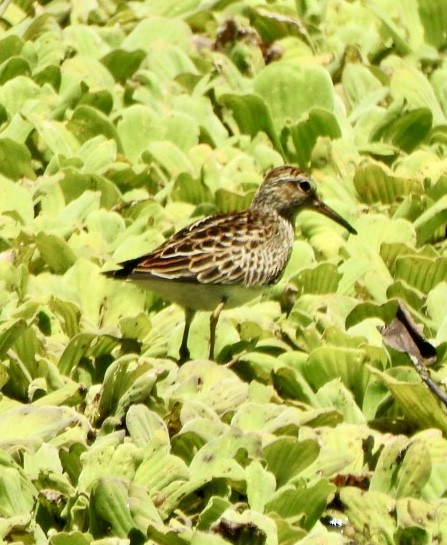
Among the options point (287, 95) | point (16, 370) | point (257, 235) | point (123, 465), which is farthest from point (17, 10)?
point (123, 465)

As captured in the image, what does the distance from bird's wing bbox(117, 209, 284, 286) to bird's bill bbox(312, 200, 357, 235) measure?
1.01 feet

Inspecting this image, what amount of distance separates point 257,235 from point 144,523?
2.29 m

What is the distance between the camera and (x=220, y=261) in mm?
6426

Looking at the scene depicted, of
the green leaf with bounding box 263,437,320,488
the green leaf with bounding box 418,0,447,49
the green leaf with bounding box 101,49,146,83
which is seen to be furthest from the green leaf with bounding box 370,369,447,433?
the green leaf with bounding box 418,0,447,49

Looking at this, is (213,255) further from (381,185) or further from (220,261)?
(381,185)

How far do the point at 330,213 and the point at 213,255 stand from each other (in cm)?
78

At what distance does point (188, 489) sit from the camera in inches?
189

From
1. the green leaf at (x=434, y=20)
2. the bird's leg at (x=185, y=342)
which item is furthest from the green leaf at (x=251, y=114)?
the bird's leg at (x=185, y=342)

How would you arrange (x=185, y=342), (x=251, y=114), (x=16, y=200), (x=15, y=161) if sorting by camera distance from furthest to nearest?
(x=251, y=114), (x=15, y=161), (x=16, y=200), (x=185, y=342)

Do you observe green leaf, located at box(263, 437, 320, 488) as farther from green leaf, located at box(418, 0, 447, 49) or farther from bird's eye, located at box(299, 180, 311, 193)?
green leaf, located at box(418, 0, 447, 49)

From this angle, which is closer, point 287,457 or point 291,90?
point 287,457

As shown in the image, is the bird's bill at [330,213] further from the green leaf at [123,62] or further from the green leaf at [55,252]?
the green leaf at [123,62]

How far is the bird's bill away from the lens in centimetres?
686

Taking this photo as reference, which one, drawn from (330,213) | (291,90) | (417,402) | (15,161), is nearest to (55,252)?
(15,161)
